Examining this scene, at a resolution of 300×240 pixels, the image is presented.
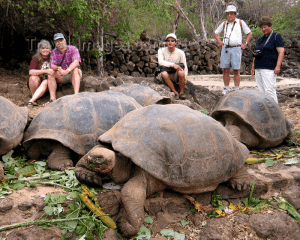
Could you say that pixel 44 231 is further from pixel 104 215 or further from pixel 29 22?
pixel 29 22

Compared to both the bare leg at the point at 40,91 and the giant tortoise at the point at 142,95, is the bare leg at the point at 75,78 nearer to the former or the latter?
the bare leg at the point at 40,91

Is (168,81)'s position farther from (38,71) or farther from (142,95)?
(38,71)

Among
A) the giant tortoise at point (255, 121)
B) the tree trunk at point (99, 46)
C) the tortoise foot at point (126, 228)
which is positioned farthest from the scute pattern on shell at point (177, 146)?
the tree trunk at point (99, 46)

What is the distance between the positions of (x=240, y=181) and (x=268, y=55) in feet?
11.4

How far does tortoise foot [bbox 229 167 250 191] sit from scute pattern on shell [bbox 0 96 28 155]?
2.21 meters

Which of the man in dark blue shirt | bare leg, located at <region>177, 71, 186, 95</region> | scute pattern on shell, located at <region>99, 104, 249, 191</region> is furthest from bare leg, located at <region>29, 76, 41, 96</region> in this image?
the man in dark blue shirt

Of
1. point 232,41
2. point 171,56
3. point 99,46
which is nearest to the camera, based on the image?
point 232,41

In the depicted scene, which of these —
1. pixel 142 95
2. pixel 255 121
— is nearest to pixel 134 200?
pixel 255 121

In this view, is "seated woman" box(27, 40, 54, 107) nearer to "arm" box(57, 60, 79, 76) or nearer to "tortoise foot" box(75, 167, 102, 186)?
"arm" box(57, 60, 79, 76)

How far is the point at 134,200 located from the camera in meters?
2.11

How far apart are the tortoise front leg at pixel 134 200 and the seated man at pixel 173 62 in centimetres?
401

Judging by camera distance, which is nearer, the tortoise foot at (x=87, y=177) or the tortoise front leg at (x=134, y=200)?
the tortoise front leg at (x=134, y=200)

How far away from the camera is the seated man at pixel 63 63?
486cm

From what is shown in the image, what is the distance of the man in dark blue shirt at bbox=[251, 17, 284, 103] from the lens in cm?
508
